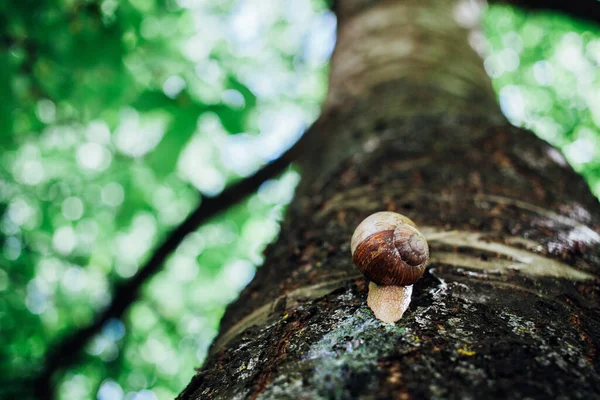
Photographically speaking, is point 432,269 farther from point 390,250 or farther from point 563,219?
point 563,219

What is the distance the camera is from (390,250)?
3.13 ft

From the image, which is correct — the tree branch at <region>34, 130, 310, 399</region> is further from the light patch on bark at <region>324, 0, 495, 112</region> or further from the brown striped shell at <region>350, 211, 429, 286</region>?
the brown striped shell at <region>350, 211, 429, 286</region>

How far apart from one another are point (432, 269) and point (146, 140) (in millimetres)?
2709

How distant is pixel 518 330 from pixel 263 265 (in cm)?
83

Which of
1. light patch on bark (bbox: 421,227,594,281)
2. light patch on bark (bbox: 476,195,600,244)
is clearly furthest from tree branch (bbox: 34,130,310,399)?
light patch on bark (bbox: 421,227,594,281)

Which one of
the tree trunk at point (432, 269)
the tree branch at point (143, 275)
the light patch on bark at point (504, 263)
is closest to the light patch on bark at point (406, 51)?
the tree trunk at point (432, 269)

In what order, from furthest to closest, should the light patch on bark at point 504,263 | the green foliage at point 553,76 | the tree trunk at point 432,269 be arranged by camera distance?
the green foliage at point 553,76
the light patch on bark at point 504,263
the tree trunk at point 432,269

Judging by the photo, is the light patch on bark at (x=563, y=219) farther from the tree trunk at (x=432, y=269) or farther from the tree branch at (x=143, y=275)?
the tree branch at (x=143, y=275)

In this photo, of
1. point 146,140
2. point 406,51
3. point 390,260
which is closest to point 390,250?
point 390,260

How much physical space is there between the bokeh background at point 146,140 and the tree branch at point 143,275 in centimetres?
11

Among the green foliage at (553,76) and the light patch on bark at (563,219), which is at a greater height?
the light patch on bark at (563,219)

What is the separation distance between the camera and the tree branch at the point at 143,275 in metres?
3.00

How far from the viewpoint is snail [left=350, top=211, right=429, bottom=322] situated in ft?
2.91

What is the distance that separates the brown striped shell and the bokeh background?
4.08 ft
